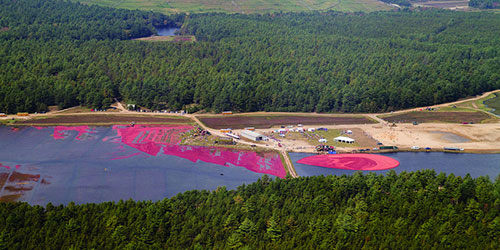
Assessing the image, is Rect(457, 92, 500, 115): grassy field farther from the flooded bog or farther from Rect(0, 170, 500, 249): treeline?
the flooded bog

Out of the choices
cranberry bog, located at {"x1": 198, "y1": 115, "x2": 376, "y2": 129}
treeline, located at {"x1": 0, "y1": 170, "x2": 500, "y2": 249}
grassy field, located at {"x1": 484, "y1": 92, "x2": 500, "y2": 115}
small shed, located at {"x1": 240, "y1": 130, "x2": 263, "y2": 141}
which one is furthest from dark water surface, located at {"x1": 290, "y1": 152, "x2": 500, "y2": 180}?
grassy field, located at {"x1": 484, "y1": 92, "x2": 500, "y2": 115}

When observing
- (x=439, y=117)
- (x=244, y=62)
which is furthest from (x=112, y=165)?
(x=439, y=117)

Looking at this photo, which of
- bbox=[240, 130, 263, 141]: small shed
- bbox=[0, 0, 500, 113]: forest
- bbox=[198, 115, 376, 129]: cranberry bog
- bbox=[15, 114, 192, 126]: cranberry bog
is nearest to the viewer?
bbox=[240, 130, 263, 141]: small shed

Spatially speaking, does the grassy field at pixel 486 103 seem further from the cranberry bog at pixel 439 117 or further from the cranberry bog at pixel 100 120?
the cranberry bog at pixel 100 120

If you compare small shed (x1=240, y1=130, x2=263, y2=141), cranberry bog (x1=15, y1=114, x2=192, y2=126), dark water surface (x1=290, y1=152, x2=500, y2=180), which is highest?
cranberry bog (x1=15, y1=114, x2=192, y2=126)

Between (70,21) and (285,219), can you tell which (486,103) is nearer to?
(285,219)

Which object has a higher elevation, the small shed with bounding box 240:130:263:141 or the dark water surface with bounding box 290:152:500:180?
the small shed with bounding box 240:130:263:141

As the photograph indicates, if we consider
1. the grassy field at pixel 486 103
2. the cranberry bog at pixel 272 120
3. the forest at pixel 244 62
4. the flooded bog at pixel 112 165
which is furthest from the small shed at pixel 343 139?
the grassy field at pixel 486 103
